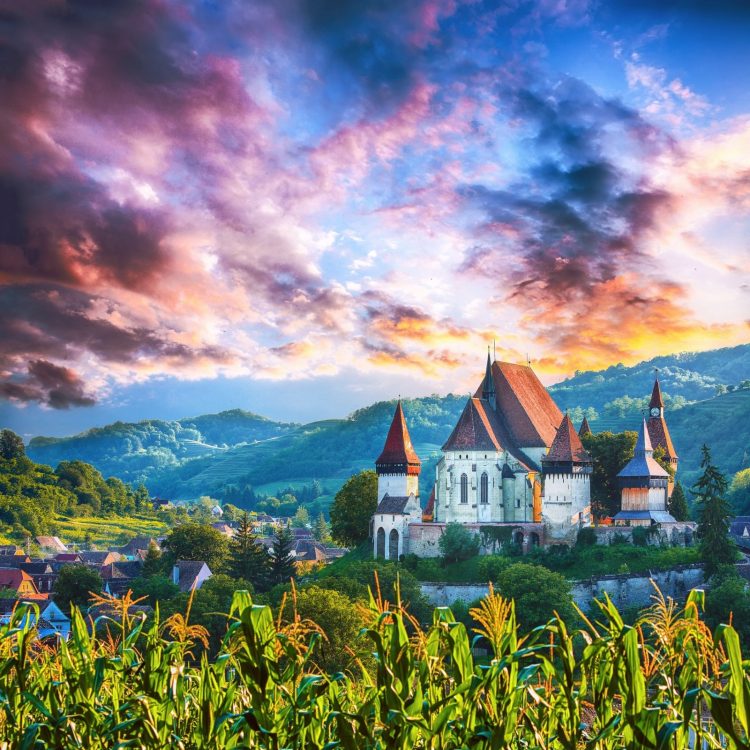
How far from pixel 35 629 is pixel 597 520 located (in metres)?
50.1

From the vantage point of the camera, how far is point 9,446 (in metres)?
148

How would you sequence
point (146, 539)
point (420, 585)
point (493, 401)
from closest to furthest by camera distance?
point (420, 585), point (493, 401), point (146, 539)

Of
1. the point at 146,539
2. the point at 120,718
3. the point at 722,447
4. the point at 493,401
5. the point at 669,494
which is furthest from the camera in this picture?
the point at 722,447

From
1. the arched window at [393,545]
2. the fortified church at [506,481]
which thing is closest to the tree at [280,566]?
the fortified church at [506,481]

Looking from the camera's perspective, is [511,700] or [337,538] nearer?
[511,700]

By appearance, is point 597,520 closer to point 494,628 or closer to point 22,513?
point 494,628

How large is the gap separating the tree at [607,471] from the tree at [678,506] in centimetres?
295

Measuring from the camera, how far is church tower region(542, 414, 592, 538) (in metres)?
52.4

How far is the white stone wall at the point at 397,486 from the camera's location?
A: 189 ft

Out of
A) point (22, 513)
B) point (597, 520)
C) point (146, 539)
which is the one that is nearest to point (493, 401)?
point (597, 520)

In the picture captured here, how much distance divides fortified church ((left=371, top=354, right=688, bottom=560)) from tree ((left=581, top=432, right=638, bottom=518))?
5.43 ft

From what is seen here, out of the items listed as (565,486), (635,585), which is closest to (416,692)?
(635,585)

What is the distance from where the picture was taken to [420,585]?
164 feet

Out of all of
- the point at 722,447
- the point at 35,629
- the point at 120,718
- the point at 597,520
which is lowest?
the point at 120,718
